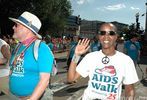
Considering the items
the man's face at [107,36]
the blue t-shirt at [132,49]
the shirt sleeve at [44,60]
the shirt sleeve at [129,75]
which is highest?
the man's face at [107,36]

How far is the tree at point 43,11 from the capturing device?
37625mm

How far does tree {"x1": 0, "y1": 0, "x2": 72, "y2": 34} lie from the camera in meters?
37.6

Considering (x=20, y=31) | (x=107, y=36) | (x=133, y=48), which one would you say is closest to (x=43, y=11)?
(x=133, y=48)

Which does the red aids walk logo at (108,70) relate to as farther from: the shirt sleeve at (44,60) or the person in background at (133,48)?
the person in background at (133,48)

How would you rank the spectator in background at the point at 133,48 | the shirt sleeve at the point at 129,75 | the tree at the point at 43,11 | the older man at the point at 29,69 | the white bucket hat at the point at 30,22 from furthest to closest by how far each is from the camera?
the tree at the point at 43,11
the spectator in background at the point at 133,48
the white bucket hat at the point at 30,22
the shirt sleeve at the point at 129,75
the older man at the point at 29,69

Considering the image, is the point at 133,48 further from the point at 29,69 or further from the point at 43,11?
the point at 43,11

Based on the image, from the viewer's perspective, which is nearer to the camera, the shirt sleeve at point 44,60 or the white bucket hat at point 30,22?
the shirt sleeve at point 44,60

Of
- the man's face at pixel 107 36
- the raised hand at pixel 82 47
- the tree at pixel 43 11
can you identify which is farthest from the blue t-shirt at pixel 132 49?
the tree at pixel 43 11

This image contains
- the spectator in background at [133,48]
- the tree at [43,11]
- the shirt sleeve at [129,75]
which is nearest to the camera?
the shirt sleeve at [129,75]

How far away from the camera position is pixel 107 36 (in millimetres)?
4664

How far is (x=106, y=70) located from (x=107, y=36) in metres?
0.38

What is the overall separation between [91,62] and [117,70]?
30cm

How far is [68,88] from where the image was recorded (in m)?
13.5

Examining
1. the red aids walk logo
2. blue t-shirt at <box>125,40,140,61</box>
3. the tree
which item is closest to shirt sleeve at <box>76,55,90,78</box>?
the red aids walk logo
